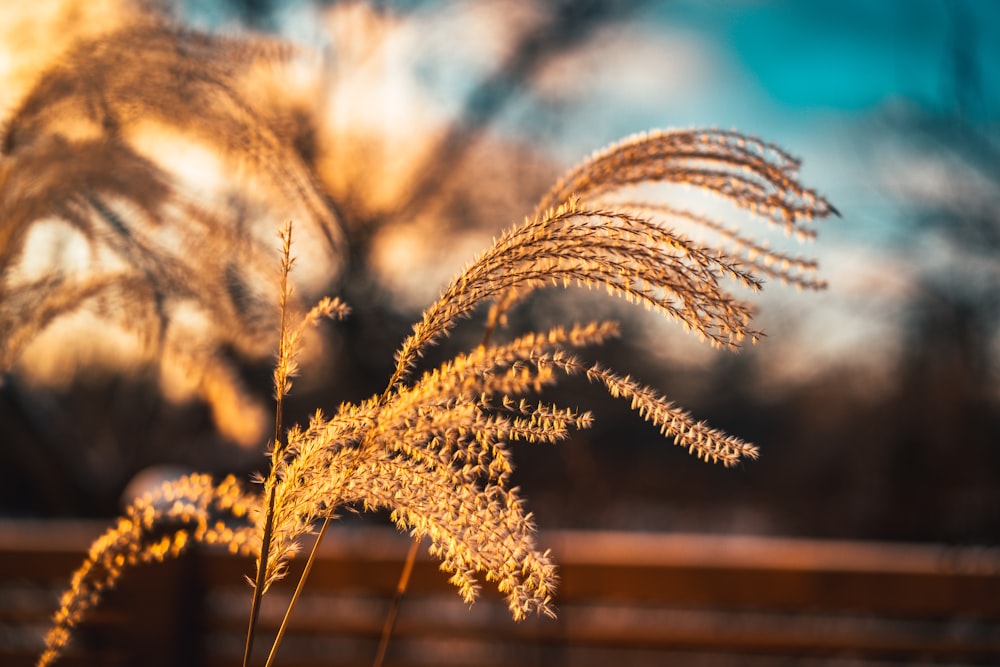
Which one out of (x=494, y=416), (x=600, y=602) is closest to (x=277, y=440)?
(x=494, y=416)

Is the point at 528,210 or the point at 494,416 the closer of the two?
the point at 494,416

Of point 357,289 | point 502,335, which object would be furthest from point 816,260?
point 502,335

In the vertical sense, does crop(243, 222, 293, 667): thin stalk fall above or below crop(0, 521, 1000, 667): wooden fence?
below

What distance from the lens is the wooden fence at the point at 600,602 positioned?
114 inches

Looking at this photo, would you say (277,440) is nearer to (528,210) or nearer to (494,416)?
(494,416)

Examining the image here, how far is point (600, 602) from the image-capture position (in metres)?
3.02

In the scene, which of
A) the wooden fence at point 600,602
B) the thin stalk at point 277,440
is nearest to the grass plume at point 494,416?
the thin stalk at point 277,440

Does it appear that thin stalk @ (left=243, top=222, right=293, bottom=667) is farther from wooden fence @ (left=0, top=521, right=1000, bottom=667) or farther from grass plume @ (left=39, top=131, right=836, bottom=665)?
wooden fence @ (left=0, top=521, right=1000, bottom=667)

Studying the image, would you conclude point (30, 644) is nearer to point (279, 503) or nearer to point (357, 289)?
point (357, 289)

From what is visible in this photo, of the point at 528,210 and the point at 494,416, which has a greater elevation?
the point at 528,210

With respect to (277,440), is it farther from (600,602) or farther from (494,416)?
(600,602)

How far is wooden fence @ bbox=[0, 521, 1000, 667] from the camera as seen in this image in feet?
9.50

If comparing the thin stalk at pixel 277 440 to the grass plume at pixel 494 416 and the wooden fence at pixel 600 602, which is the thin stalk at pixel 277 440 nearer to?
the grass plume at pixel 494 416

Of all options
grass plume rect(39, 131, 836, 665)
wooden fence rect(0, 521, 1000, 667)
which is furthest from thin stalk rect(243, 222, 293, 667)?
wooden fence rect(0, 521, 1000, 667)
